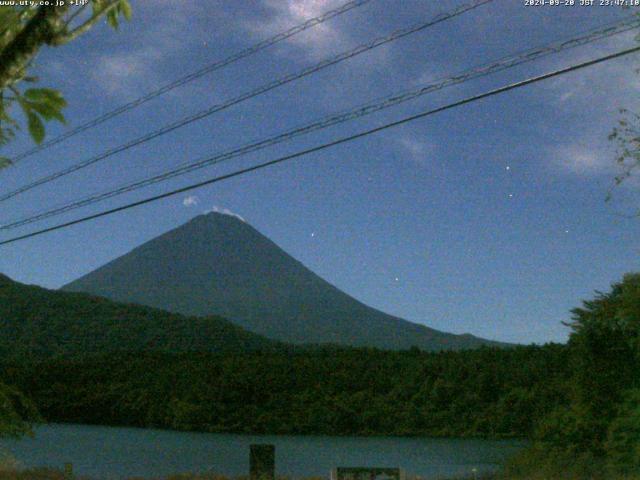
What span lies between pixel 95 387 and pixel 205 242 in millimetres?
128478

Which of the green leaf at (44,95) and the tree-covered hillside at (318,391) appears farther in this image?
the tree-covered hillside at (318,391)

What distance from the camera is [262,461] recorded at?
48.1ft

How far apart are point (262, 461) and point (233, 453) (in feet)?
25.0

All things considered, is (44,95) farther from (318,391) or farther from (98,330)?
(98,330)

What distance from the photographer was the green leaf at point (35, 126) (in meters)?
4.45

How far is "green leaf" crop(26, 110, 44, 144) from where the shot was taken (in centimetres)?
Answer: 445

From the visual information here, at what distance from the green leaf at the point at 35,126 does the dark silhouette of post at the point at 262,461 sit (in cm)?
1104

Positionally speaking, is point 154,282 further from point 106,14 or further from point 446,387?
point 106,14

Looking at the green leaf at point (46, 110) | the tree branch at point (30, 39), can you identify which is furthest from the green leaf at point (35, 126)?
the tree branch at point (30, 39)

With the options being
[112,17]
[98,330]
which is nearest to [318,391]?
[112,17]

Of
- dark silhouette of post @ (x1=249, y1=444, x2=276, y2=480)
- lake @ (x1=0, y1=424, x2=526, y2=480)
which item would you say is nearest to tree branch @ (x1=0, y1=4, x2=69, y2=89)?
dark silhouette of post @ (x1=249, y1=444, x2=276, y2=480)

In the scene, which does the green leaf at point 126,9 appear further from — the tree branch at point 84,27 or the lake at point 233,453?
the lake at point 233,453

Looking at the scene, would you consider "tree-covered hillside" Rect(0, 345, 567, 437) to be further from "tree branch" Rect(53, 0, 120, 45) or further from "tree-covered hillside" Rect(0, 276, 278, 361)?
"tree branch" Rect(53, 0, 120, 45)

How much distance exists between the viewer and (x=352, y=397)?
26188 mm
